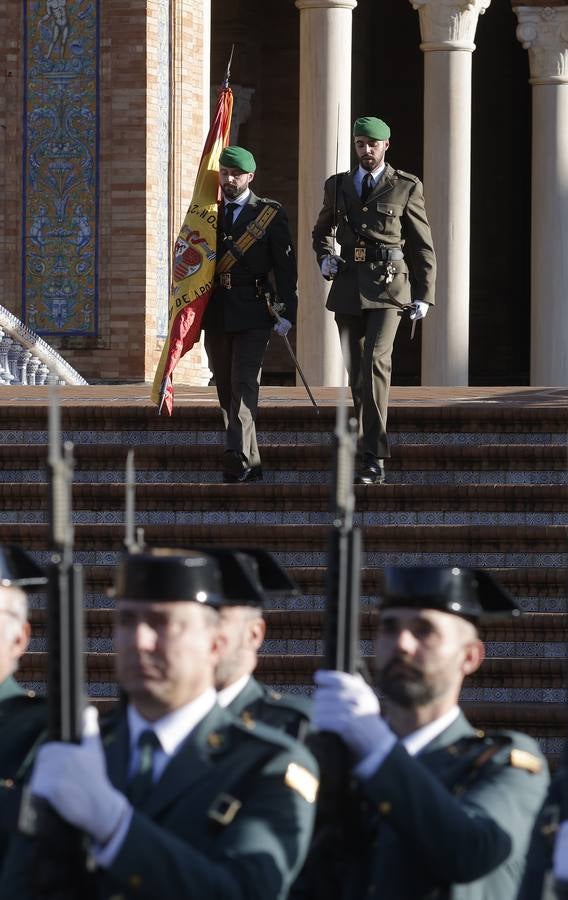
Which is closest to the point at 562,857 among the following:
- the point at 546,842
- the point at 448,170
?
the point at 546,842

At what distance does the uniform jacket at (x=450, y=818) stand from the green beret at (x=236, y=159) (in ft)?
20.8

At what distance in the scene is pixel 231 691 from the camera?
5.18 meters

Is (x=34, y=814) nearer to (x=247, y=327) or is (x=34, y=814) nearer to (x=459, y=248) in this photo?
(x=247, y=327)

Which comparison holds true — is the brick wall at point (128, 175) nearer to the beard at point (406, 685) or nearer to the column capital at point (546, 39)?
the column capital at point (546, 39)

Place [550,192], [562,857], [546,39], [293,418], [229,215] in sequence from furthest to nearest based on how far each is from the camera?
[546,39]
[550,192]
[293,418]
[229,215]
[562,857]

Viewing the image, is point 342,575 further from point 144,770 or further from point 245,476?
point 245,476

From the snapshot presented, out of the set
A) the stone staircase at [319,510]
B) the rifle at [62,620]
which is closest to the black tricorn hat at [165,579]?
the rifle at [62,620]

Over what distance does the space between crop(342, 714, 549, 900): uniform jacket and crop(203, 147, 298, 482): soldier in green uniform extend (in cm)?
616

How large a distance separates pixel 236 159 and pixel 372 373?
1242 mm

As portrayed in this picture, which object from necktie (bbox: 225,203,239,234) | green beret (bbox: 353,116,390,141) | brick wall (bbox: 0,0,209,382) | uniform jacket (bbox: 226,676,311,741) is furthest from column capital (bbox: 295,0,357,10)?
uniform jacket (bbox: 226,676,311,741)

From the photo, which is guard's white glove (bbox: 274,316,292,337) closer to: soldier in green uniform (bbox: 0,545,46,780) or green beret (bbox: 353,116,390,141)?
green beret (bbox: 353,116,390,141)

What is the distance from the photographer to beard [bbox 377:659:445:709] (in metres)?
4.55

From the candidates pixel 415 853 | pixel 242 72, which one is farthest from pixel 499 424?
pixel 242 72

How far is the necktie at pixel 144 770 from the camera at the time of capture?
4.46 m
